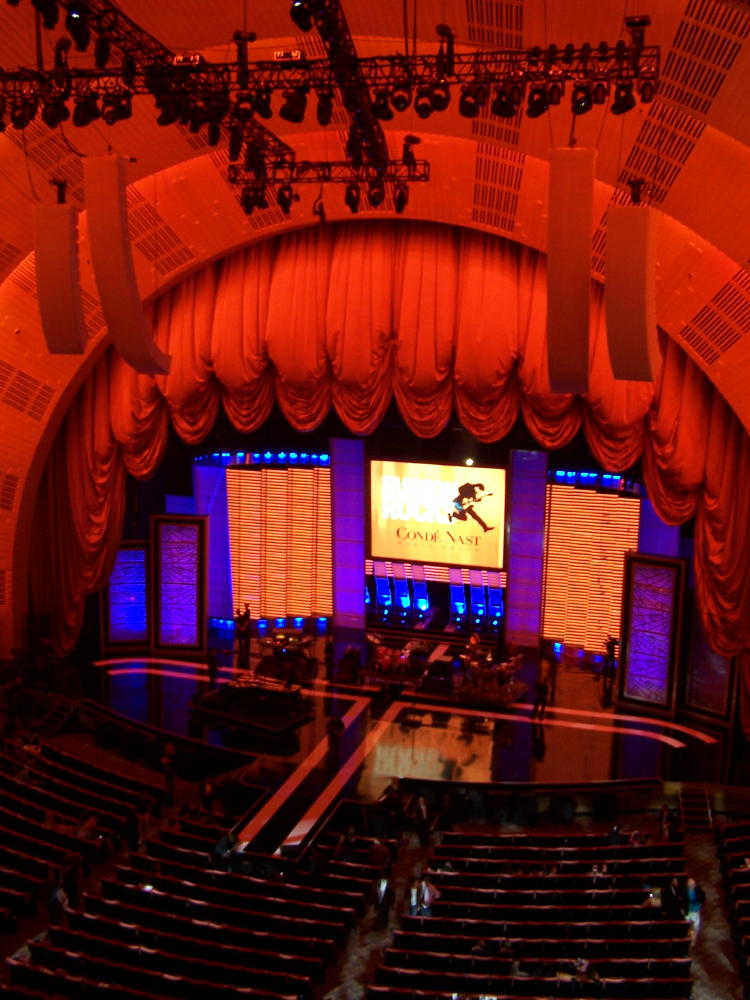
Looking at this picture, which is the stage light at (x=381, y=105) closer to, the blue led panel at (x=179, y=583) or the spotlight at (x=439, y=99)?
the spotlight at (x=439, y=99)

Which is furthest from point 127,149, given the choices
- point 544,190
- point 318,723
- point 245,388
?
point 318,723

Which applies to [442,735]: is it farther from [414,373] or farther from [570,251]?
[570,251]

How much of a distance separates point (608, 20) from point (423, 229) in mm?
6405

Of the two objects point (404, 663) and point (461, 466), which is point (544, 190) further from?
point (404, 663)

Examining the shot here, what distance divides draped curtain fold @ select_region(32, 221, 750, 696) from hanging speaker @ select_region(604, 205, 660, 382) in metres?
6.21

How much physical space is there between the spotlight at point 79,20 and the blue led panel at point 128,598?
1161cm

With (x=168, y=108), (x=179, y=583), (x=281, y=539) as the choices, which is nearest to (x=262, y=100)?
(x=168, y=108)

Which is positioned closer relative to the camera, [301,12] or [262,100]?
[301,12]

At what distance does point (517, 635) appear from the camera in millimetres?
20094

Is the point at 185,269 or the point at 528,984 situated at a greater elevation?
the point at 185,269

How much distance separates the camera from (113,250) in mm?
9711

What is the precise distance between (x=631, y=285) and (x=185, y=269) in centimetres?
946

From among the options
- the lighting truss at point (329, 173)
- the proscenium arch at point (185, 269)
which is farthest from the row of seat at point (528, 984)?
the lighting truss at point (329, 173)

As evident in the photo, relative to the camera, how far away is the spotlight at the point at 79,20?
29.8 feet
